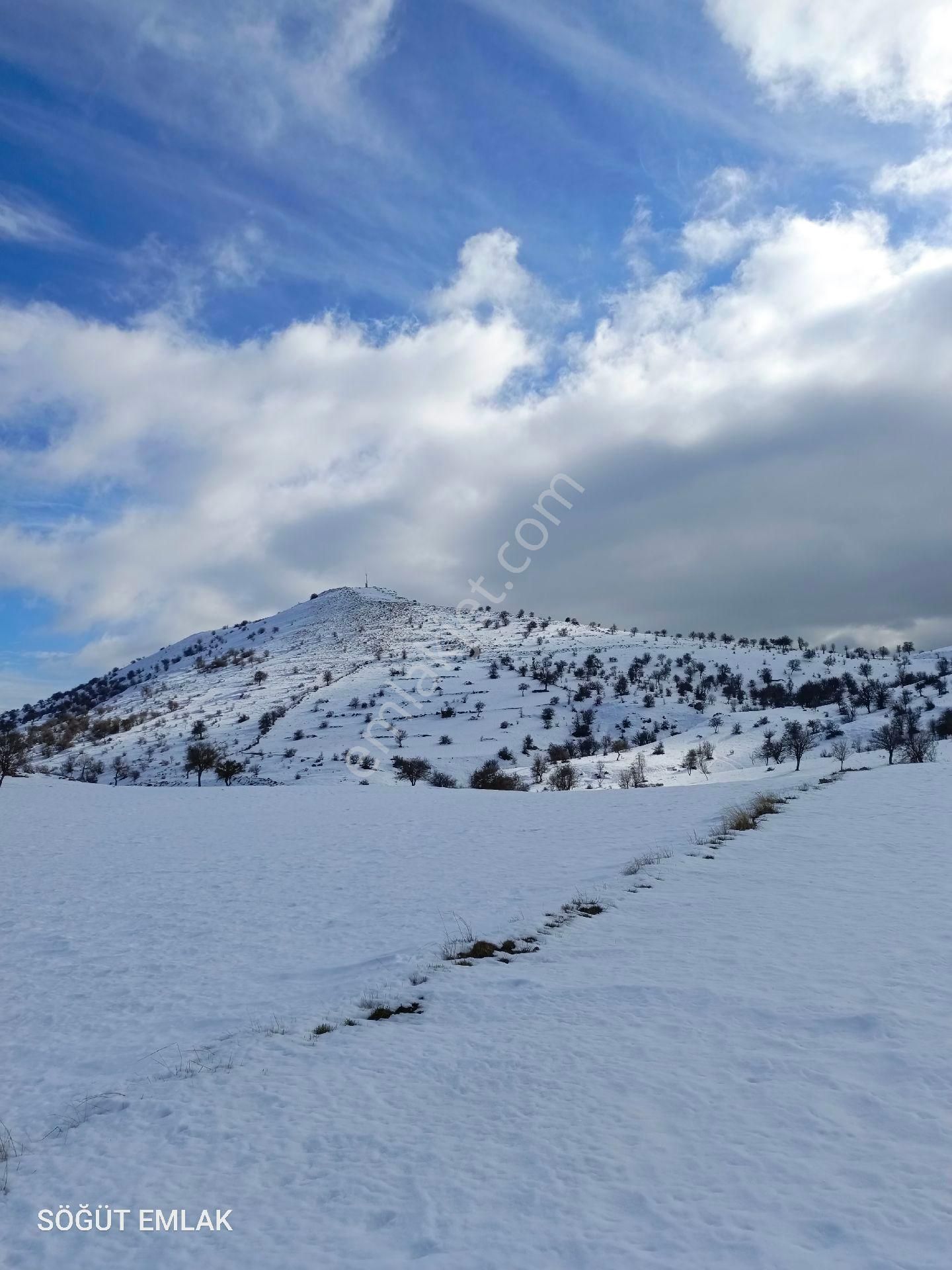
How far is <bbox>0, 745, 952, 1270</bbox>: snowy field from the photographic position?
454 cm

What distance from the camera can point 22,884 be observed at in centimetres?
2102

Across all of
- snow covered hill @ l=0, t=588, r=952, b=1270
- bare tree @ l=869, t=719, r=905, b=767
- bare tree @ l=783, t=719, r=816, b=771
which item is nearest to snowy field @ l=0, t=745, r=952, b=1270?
snow covered hill @ l=0, t=588, r=952, b=1270

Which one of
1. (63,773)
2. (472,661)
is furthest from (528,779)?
(472,661)

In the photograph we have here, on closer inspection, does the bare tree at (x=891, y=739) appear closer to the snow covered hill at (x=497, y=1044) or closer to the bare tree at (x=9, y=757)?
the snow covered hill at (x=497, y=1044)

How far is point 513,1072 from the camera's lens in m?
6.80

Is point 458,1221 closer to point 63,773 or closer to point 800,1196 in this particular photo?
point 800,1196

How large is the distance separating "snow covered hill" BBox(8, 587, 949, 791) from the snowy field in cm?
5977

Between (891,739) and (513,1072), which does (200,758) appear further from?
(513,1072)

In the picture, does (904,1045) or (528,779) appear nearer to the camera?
(904,1045)

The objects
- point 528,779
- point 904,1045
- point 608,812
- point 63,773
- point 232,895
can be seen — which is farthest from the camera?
point 63,773

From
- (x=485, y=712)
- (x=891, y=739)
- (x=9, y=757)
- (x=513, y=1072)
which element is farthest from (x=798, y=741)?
(x=9, y=757)

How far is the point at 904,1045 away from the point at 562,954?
5.09 m

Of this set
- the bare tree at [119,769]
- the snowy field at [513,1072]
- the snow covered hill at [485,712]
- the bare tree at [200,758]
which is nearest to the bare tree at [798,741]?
the snow covered hill at [485,712]

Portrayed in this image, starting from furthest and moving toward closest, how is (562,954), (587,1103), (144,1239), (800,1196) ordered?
1. (562,954)
2. (587,1103)
3. (144,1239)
4. (800,1196)
